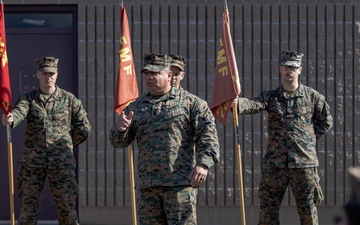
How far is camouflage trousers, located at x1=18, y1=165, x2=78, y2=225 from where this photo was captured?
308 inches

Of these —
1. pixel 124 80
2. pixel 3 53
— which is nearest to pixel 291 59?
pixel 124 80

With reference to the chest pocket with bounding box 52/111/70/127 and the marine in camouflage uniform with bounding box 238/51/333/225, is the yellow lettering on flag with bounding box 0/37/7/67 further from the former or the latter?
the marine in camouflage uniform with bounding box 238/51/333/225

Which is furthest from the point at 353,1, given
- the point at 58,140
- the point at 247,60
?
the point at 58,140

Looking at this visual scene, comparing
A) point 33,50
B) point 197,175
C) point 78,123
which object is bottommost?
point 197,175

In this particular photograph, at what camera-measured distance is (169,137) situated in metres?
→ 6.02

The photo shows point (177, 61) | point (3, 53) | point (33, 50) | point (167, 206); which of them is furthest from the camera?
point (33, 50)

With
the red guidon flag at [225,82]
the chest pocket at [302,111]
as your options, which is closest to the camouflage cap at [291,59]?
the chest pocket at [302,111]

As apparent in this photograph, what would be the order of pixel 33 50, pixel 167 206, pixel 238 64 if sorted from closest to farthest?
pixel 167 206 < pixel 238 64 < pixel 33 50

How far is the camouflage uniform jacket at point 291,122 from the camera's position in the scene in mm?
7703

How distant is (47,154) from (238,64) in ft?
9.40

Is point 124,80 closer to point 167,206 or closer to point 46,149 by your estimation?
point 46,149

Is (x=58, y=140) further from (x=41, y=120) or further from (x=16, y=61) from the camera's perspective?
(x=16, y=61)

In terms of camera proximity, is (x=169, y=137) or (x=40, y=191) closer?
(x=169, y=137)

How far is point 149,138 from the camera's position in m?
6.05
